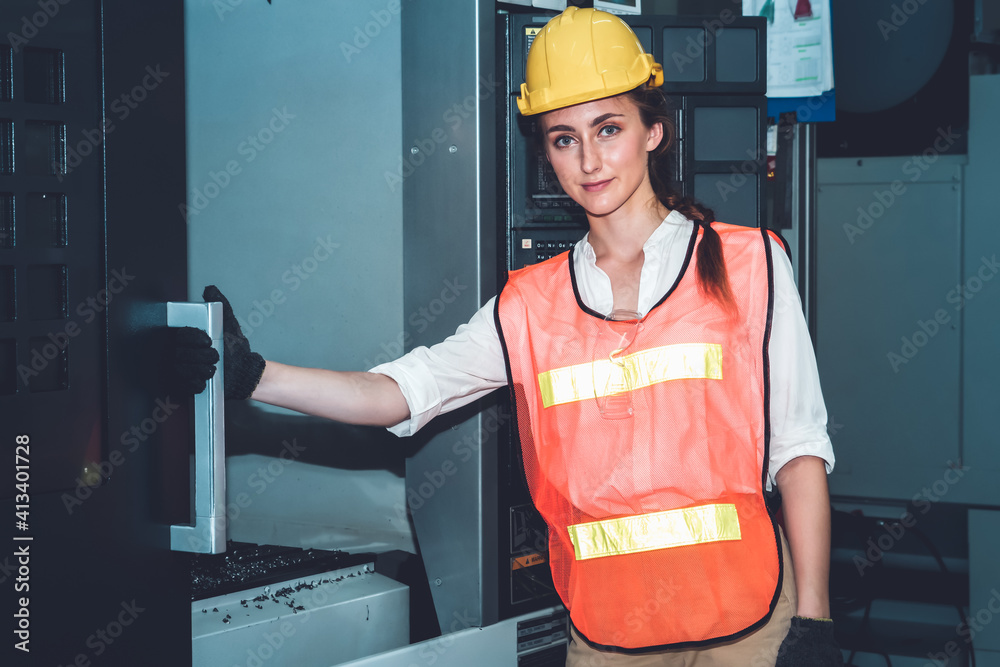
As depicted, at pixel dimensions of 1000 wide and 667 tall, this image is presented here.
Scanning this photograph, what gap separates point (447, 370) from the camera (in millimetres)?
1424

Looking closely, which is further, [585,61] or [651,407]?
[585,61]

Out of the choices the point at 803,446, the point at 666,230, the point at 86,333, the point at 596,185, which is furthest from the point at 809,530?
the point at 86,333

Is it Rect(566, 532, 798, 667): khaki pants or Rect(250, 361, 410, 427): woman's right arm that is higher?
Rect(250, 361, 410, 427): woman's right arm

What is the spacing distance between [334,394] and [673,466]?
520 millimetres

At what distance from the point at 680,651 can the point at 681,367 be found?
41 cm

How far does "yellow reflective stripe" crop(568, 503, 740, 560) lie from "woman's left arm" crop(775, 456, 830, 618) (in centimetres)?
9

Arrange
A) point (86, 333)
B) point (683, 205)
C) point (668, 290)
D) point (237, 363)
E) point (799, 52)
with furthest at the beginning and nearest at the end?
1. point (799, 52)
2. point (683, 205)
3. point (668, 290)
4. point (237, 363)
5. point (86, 333)

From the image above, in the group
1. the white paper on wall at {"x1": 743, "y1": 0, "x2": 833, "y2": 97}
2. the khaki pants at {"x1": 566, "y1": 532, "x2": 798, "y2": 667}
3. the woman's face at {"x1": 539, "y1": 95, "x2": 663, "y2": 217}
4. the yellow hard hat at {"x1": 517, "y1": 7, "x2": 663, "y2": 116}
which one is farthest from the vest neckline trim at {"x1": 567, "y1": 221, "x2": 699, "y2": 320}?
the white paper on wall at {"x1": 743, "y1": 0, "x2": 833, "y2": 97}

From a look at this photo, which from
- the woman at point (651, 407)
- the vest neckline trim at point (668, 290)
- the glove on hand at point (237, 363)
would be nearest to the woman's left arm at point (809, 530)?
the woman at point (651, 407)

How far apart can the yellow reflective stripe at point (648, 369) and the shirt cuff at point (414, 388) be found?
25 cm

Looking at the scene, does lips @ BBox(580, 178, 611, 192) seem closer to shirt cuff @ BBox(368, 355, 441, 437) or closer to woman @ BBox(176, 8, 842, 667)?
woman @ BBox(176, 8, 842, 667)

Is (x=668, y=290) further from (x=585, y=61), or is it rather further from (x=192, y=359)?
(x=192, y=359)

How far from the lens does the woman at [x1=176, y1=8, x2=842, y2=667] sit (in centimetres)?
120

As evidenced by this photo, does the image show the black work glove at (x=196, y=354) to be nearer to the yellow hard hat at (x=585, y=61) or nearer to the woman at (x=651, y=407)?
the woman at (x=651, y=407)
